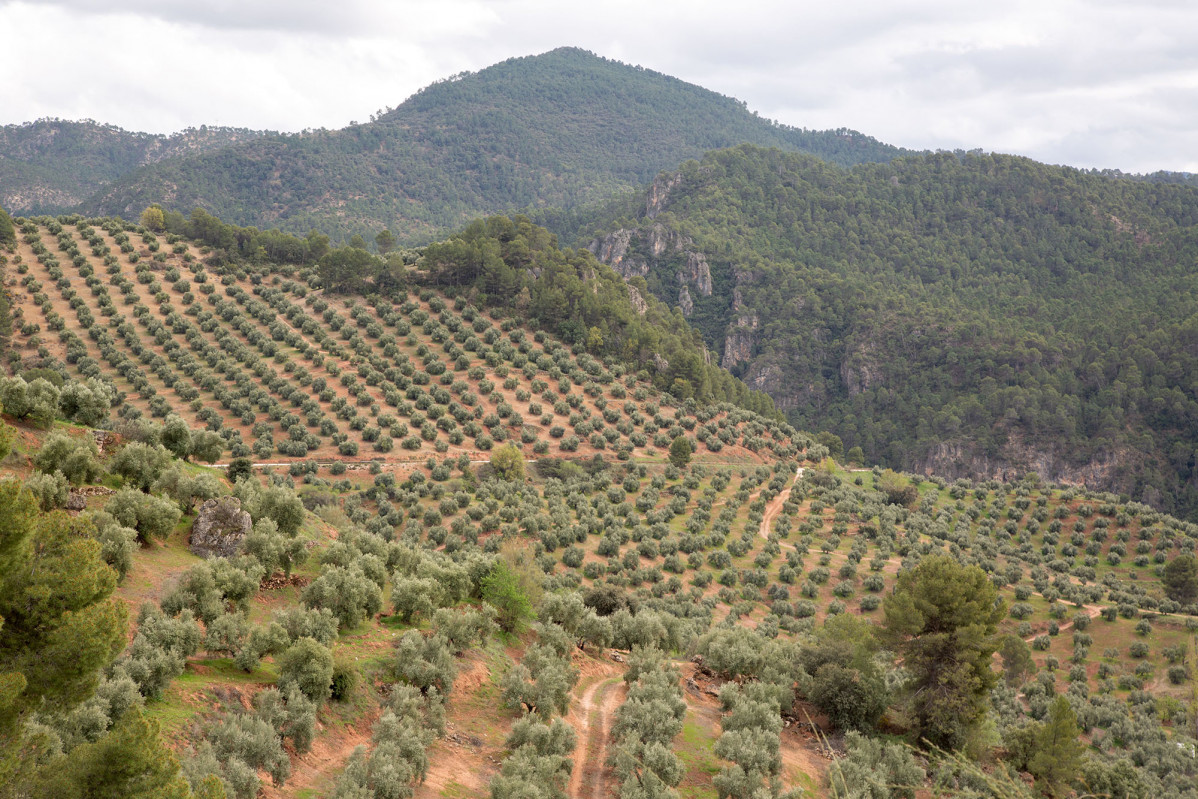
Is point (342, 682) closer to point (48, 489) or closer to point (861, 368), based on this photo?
point (48, 489)

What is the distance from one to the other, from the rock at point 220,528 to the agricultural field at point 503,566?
0.80 meters

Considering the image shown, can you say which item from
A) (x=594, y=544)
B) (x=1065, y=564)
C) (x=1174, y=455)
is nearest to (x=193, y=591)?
(x=594, y=544)

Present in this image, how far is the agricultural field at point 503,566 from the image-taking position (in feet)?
57.4

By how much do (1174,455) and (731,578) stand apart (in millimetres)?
104493

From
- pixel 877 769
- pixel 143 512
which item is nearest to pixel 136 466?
pixel 143 512

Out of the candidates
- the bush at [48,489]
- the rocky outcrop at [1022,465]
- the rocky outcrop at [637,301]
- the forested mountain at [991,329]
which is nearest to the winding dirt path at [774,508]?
the rocky outcrop at [637,301]

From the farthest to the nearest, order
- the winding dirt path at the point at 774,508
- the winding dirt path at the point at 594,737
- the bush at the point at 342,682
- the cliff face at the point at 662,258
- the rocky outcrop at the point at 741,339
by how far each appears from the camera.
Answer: the cliff face at the point at 662,258, the rocky outcrop at the point at 741,339, the winding dirt path at the point at 774,508, the winding dirt path at the point at 594,737, the bush at the point at 342,682

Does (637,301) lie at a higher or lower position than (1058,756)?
higher

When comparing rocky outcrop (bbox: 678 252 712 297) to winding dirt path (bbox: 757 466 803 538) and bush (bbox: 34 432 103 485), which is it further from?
bush (bbox: 34 432 103 485)

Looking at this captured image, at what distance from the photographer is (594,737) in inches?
824

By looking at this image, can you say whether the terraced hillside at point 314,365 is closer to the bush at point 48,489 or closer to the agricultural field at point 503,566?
the agricultural field at point 503,566

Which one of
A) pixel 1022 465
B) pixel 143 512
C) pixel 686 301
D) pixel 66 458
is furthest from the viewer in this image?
pixel 686 301

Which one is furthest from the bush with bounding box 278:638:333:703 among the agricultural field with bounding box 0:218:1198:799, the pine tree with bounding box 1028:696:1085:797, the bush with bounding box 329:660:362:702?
the pine tree with bounding box 1028:696:1085:797

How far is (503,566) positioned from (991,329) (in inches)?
5665
